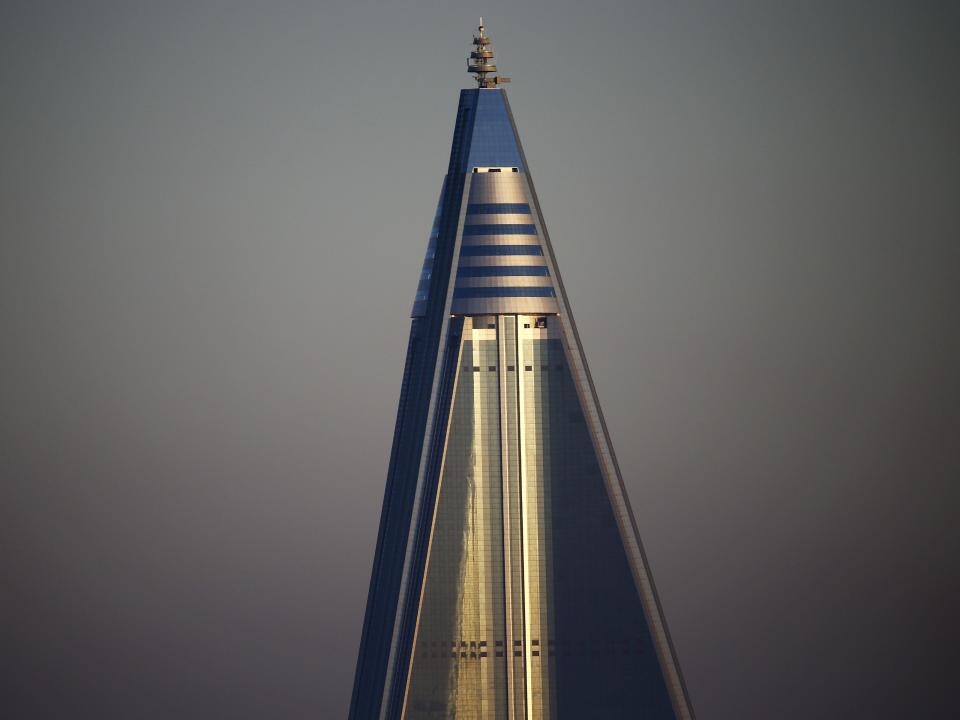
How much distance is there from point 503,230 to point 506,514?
6417mm

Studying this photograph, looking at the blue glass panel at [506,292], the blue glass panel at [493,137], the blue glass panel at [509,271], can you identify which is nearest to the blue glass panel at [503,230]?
the blue glass panel at [509,271]

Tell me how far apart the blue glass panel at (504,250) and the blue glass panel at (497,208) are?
784 mm

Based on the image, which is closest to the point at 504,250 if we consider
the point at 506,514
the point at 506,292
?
the point at 506,292

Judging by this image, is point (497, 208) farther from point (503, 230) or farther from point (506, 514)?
point (506, 514)

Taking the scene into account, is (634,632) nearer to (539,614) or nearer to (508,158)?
(539,614)

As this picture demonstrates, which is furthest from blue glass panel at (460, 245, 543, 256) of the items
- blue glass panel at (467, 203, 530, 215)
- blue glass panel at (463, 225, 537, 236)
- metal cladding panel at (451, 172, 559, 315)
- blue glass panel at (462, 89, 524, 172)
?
blue glass panel at (462, 89, 524, 172)

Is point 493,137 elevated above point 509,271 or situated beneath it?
elevated above

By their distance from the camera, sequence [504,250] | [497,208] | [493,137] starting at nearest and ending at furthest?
[504,250]
[497,208]
[493,137]

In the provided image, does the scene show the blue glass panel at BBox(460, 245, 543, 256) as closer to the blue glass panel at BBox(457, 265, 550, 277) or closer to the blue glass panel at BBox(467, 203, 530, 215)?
the blue glass panel at BBox(457, 265, 550, 277)

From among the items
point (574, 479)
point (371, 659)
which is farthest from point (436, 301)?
point (371, 659)

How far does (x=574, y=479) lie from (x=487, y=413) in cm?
248

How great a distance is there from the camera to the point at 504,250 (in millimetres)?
48062

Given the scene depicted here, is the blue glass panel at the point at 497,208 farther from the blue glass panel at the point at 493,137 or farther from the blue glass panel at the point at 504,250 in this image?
the blue glass panel at the point at 493,137

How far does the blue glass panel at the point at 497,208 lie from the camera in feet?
158
